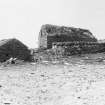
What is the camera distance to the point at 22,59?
15.1m

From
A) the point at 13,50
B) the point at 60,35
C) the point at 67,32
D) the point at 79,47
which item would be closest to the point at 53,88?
the point at 13,50

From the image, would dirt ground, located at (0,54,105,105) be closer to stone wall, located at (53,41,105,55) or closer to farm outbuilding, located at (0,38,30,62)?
farm outbuilding, located at (0,38,30,62)

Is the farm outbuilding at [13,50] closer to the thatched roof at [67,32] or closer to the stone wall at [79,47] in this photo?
the stone wall at [79,47]

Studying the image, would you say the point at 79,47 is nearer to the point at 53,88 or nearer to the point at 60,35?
the point at 60,35

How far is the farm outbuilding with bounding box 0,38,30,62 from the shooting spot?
14617 millimetres

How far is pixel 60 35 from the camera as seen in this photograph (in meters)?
19.8

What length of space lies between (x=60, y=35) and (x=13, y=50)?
19.2ft

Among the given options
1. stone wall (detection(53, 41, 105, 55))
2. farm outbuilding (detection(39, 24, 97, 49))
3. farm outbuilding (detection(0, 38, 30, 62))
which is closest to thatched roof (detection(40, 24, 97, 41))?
farm outbuilding (detection(39, 24, 97, 49))

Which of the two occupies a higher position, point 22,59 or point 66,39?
point 66,39

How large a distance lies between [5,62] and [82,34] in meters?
9.37

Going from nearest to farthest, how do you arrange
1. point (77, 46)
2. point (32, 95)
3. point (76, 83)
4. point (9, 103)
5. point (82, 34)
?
point (9, 103) < point (32, 95) < point (76, 83) < point (77, 46) < point (82, 34)

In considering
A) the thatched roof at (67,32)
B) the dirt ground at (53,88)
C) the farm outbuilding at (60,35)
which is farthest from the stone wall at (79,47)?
the dirt ground at (53,88)

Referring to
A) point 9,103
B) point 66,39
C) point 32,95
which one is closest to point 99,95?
point 32,95

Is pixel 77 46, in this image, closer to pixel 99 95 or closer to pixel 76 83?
pixel 76 83
